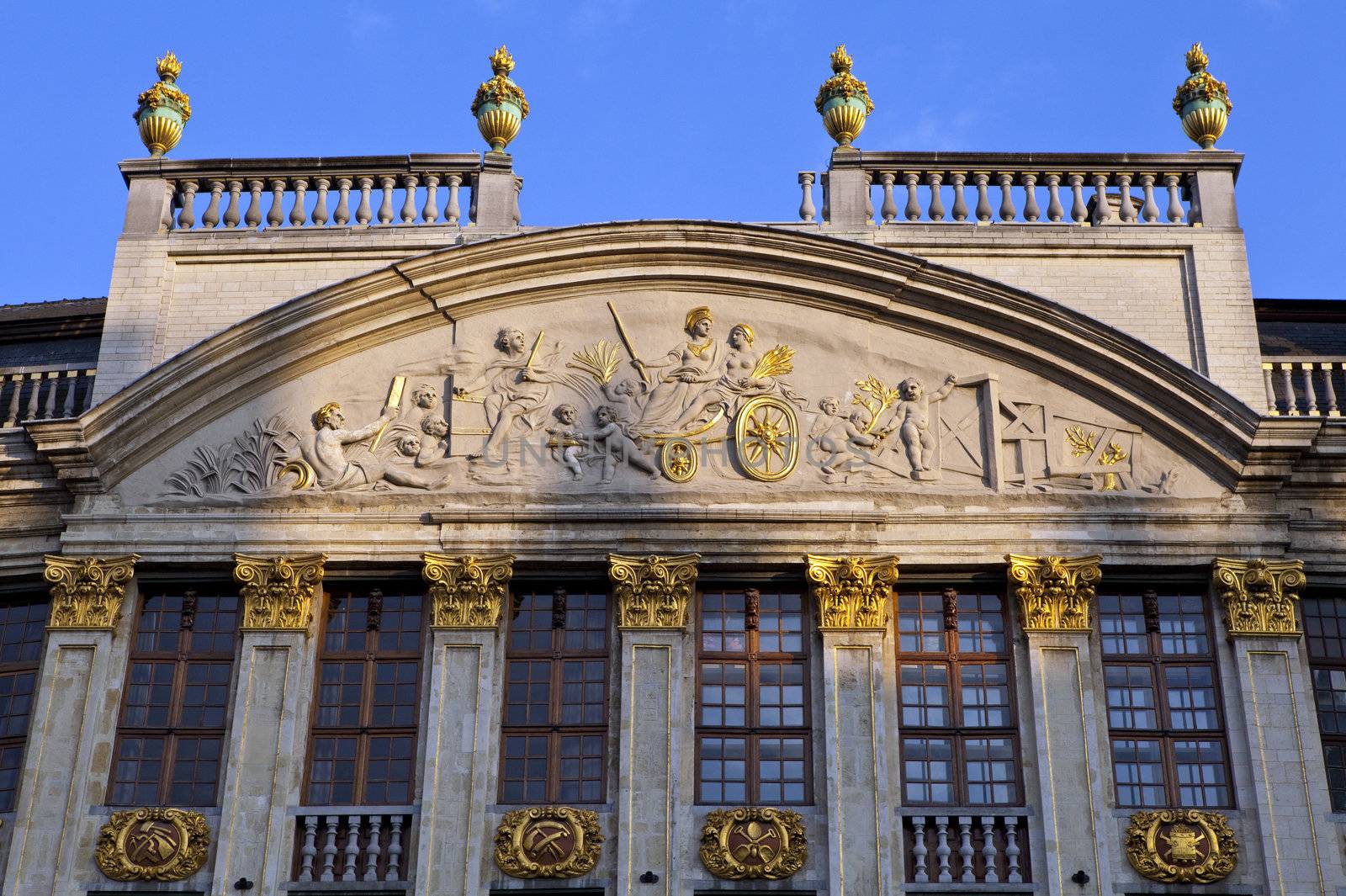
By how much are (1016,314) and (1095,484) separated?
79.1 inches

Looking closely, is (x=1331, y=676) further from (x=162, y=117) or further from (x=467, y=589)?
(x=162, y=117)

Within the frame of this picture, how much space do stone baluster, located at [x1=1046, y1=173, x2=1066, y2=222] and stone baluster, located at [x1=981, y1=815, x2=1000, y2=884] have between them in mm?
7050

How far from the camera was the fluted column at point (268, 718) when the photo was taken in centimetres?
2128

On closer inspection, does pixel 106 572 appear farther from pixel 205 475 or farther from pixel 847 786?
pixel 847 786

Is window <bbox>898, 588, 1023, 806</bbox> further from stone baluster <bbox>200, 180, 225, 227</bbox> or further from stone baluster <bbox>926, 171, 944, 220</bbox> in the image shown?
stone baluster <bbox>200, 180, 225, 227</bbox>

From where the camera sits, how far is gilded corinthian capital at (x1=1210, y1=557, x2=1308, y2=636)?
22250mm

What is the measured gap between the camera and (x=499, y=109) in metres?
25.4

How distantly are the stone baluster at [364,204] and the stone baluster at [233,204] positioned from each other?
4.50 ft

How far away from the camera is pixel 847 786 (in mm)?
21438

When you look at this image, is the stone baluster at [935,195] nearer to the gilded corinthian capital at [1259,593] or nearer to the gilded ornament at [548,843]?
the gilded corinthian capital at [1259,593]

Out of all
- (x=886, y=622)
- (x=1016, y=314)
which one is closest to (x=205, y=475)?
(x=886, y=622)

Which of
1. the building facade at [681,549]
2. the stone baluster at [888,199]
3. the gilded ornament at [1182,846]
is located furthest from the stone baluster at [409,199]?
the gilded ornament at [1182,846]

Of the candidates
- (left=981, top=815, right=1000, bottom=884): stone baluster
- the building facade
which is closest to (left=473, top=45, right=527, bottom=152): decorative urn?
the building facade

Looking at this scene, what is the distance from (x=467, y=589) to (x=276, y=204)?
17.8ft
